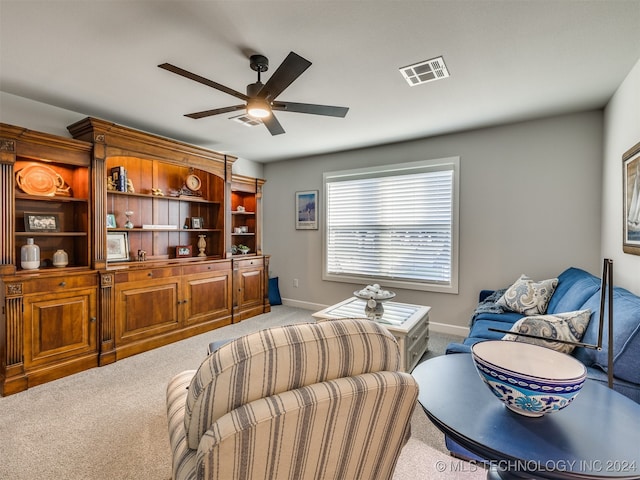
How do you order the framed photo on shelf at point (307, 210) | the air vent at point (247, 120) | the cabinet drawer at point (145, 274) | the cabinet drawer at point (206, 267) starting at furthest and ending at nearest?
1. the framed photo on shelf at point (307, 210)
2. the cabinet drawer at point (206, 267)
3. the air vent at point (247, 120)
4. the cabinet drawer at point (145, 274)

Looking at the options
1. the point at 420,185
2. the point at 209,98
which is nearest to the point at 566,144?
the point at 420,185

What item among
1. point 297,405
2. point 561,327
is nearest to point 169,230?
point 297,405

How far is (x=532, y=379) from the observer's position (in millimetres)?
839

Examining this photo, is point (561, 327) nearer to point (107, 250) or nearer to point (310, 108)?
point (310, 108)

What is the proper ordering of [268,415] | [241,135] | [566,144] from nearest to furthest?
[268,415] < [566,144] < [241,135]

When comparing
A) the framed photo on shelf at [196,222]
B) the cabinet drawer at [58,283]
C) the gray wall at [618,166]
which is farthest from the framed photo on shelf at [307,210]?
the gray wall at [618,166]

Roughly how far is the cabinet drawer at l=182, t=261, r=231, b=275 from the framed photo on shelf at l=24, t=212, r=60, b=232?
1.25 metres

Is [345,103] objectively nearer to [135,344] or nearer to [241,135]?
[241,135]

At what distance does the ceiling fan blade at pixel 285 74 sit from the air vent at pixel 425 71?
93 centimetres

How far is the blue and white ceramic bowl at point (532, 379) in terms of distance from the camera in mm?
838

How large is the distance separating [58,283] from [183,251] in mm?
1606

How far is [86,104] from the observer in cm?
294

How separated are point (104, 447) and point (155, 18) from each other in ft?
8.25

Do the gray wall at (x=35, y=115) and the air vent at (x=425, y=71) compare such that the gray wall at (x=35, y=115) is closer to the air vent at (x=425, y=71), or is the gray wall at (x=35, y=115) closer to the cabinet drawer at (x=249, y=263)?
the cabinet drawer at (x=249, y=263)
